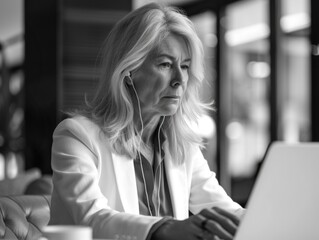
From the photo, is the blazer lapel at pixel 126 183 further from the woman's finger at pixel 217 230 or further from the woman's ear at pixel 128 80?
the woman's finger at pixel 217 230

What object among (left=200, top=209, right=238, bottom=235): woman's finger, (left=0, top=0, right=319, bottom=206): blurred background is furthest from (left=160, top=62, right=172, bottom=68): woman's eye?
→ (left=0, top=0, right=319, bottom=206): blurred background

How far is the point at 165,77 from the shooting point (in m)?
2.38

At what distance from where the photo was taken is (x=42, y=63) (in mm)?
6512

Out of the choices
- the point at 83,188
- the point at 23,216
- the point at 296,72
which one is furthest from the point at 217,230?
the point at 296,72

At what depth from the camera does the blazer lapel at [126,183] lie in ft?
7.35

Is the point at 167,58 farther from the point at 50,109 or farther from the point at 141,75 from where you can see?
the point at 50,109

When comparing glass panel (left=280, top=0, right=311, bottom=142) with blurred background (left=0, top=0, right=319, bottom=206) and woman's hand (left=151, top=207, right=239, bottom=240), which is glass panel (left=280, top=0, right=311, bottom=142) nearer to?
blurred background (left=0, top=0, right=319, bottom=206)

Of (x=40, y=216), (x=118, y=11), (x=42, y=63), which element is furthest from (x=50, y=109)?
(x=40, y=216)

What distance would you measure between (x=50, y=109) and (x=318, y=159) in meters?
5.36

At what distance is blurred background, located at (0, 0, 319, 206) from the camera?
6.34 m

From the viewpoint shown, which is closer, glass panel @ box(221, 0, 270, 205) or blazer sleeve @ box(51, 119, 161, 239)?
blazer sleeve @ box(51, 119, 161, 239)

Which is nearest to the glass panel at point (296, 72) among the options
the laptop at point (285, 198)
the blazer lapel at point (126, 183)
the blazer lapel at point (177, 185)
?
the blazer lapel at point (177, 185)

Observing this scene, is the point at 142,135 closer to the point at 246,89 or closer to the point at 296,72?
the point at 296,72

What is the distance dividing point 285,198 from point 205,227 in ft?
1.00
